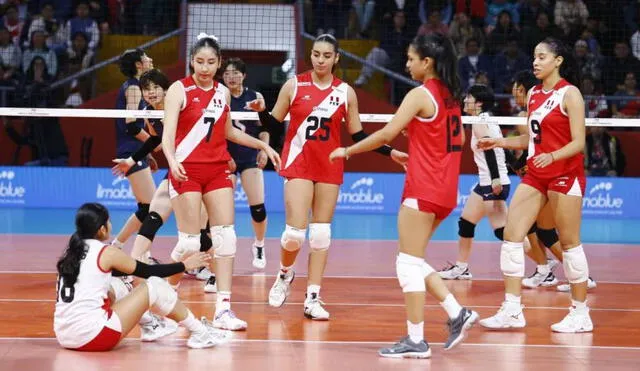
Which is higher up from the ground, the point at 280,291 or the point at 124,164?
the point at 124,164

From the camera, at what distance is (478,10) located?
1945 cm

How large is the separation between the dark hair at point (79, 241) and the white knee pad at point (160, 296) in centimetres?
47

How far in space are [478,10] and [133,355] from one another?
46.8 ft

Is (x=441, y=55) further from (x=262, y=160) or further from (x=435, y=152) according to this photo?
A: (x=262, y=160)

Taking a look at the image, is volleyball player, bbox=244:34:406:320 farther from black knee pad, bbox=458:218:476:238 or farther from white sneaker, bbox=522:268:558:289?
white sneaker, bbox=522:268:558:289

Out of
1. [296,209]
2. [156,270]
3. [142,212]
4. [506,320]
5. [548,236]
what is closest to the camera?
[156,270]

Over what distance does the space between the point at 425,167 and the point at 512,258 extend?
4.73 feet

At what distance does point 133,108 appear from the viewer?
9602mm

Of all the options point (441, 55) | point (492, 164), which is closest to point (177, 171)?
point (441, 55)

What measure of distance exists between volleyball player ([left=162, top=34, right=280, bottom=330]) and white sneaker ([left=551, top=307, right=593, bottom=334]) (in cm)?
237

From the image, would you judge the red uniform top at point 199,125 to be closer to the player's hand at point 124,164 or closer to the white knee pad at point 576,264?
the player's hand at point 124,164

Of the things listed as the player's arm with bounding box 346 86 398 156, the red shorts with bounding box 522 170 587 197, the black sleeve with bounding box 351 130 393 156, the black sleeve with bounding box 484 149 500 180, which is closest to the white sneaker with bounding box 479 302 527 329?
the red shorts with bounding box 522 170 587 197

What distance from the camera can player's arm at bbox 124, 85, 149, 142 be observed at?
30.9ft

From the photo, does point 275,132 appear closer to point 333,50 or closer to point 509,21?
point 333,50
